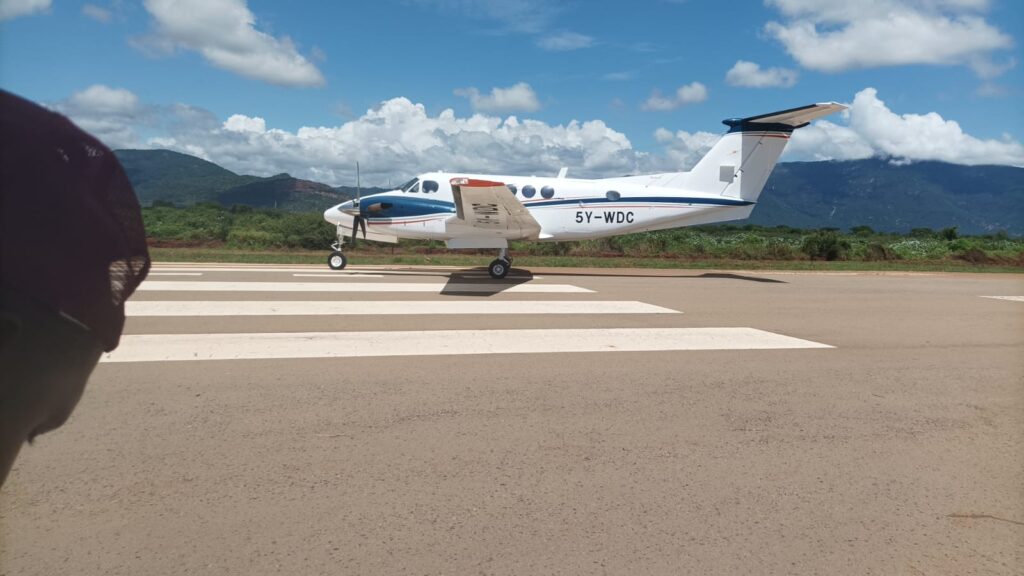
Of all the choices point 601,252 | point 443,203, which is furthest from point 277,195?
point 443,203

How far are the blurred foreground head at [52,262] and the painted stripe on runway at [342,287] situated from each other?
32.9ft

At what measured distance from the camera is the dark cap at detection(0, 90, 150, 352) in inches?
36.8

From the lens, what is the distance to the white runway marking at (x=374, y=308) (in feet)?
27.2

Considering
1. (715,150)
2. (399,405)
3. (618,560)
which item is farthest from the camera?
(715,150)

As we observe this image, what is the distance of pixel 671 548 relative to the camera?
8.72ft

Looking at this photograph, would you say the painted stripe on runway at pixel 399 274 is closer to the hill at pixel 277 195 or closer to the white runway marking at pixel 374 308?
the white runway marking at pixel 374 308

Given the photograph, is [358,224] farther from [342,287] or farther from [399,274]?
[342,287]

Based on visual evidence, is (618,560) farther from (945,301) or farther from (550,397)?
(945,301)

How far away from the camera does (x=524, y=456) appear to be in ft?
11.8

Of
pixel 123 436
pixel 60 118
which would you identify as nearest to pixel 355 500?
pixel 123 436

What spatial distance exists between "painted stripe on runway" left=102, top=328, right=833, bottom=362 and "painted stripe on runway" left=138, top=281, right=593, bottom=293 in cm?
410

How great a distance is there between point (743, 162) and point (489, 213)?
22.1ft

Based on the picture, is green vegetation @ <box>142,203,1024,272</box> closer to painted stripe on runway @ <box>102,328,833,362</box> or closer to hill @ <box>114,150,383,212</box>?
painted stripe on runway @ <box>102,328,833,362</box>

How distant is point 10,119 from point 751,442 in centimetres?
392
